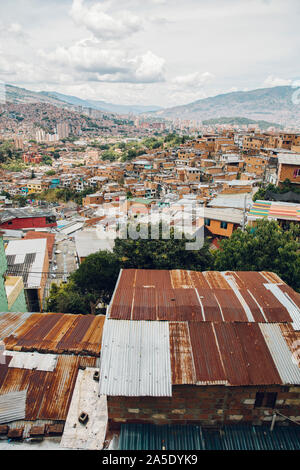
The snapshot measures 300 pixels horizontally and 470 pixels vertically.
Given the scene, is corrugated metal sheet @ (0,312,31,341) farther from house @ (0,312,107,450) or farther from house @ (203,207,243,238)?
house @ (203,207,243,238)

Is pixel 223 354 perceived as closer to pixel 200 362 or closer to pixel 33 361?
pixel 200 362

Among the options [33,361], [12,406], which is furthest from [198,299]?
[12,406]

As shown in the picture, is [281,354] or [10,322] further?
[10,322]

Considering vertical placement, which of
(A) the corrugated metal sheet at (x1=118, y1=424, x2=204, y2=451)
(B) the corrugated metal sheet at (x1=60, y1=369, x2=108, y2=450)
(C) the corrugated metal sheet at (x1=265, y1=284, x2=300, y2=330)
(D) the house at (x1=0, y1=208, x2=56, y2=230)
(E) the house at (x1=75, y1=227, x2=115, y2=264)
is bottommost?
(D) the house at (x1=0, y1=208, x2=56, y2=230)

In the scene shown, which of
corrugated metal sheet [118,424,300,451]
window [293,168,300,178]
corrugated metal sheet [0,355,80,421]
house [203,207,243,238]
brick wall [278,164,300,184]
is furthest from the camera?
brick wall [278,164,300,184]

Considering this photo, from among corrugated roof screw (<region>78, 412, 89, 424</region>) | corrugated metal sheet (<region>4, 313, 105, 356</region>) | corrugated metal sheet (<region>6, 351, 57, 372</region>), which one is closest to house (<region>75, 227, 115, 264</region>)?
corrugated metal sheet (<region>4, 313, 105, 356</region>)
